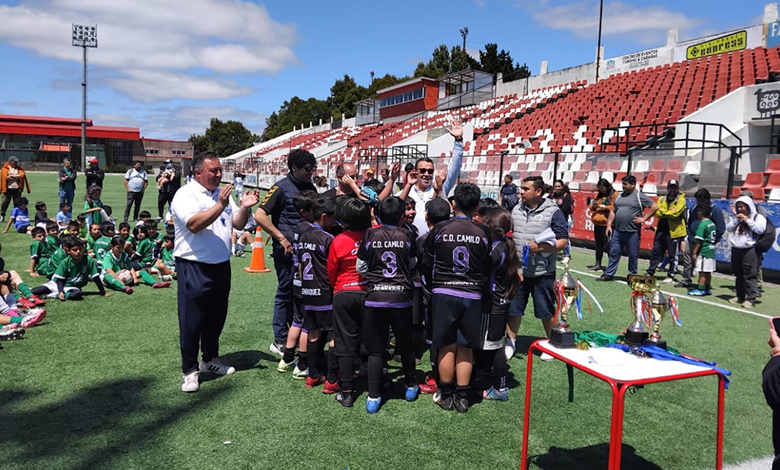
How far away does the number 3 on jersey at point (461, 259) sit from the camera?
151 inches

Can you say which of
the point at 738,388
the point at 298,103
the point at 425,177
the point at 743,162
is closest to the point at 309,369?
the point at 425,177

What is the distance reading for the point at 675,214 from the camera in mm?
9312

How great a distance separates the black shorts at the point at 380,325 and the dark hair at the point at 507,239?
0.87 metres

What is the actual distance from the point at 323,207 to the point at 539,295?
2.31m

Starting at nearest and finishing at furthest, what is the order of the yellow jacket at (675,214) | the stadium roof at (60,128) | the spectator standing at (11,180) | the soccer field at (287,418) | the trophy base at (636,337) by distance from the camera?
1. the trophy base at (636,337)
2. the soccer field at (287,418)
3. the yellow jacket at (675,214)
4. the spectator standing at (11,180)
5. the stadium roof at (60,128)

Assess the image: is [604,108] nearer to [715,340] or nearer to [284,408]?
[715,340]

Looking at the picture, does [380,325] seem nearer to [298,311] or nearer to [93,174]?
[298,311]

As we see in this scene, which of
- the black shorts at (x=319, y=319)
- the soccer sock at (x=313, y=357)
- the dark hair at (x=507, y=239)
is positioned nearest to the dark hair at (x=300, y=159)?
the black shorts at (x=319, y=319)

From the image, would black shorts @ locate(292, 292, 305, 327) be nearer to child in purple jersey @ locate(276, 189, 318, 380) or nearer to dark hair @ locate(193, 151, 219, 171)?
child in purple jersey @ locate(276, 189, 318, 380)

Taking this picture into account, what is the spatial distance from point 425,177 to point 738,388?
11.6ft

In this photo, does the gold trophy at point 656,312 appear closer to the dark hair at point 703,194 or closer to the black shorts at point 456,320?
the black shorts at point 456,320

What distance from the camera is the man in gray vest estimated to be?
5.02 m

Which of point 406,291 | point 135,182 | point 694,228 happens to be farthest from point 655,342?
point 135,182

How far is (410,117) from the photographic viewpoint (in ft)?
151
